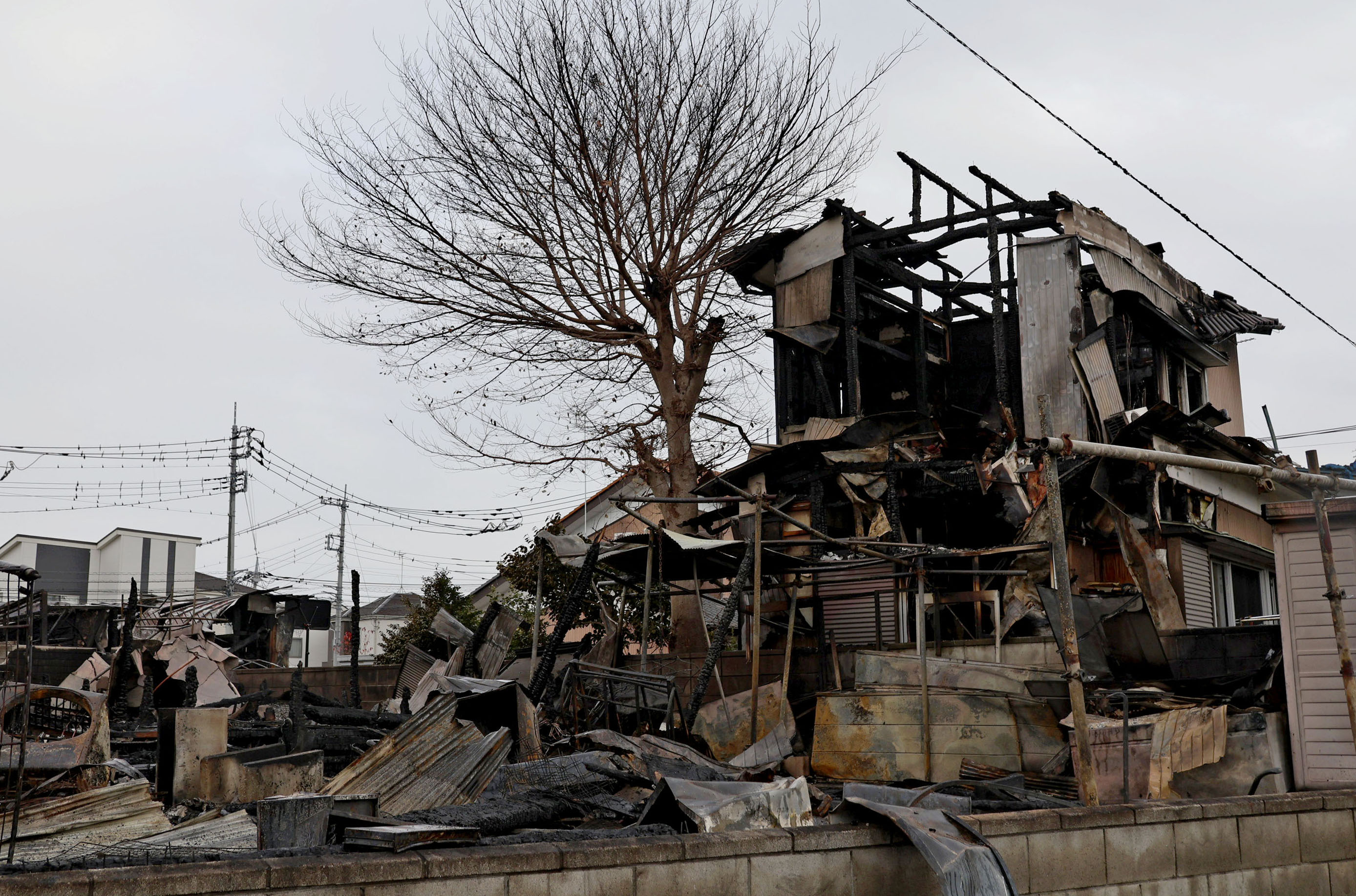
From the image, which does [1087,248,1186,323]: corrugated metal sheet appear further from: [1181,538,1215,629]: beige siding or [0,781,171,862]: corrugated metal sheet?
[0,781,171,862]: corrugated metal sheet

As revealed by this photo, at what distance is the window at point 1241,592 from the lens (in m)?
17.5

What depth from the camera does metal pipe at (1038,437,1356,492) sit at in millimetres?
6874

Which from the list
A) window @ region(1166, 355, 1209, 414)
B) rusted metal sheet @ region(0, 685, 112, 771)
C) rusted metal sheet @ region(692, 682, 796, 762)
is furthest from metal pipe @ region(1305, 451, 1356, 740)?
rusted metal sheet @ region(0, 685, 112, 771)

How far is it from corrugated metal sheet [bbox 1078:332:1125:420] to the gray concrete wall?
10.2m

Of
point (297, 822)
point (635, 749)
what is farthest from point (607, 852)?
point (635, 749)

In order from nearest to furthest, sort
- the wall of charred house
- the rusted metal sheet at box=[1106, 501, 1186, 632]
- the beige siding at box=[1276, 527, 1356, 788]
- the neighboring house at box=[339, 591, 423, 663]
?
the beige siding at box=[1276, 527, 1356, 788], the rusted metal sheet at box=[1106, 501, 1186, 632], the wall of charred house, the neighboring house at box=[339, 591, 423, 663]

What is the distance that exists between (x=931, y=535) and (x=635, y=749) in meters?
8.89

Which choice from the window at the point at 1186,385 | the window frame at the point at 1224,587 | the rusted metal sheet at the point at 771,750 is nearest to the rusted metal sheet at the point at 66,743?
the rusted metal sheet at the point at 771,750

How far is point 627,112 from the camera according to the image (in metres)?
18.0

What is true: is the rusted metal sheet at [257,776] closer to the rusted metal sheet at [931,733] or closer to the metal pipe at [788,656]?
the metal pipe at [788,656]

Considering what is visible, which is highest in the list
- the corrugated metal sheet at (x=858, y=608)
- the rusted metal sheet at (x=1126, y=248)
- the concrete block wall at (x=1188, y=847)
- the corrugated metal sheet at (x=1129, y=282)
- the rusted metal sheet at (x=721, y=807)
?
the rusted metal sheet at (x=1126, y=248)

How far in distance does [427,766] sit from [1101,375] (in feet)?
40.1

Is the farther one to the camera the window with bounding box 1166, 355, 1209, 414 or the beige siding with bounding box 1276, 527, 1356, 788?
the window with bounding box 1166, 355, 1209, 414

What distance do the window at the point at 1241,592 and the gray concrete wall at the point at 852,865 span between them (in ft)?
33.3
